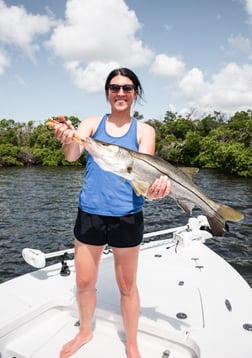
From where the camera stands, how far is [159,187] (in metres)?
2.98

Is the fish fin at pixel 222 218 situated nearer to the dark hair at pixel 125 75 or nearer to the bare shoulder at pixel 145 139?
the bare shoulder at pixel 145 139

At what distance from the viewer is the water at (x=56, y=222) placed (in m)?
11.2

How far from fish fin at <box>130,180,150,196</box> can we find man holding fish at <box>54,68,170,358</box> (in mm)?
45

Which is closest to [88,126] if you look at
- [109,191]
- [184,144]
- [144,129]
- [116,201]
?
[144,129]

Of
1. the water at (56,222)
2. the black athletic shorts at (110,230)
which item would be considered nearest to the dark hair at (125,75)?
the black athletic shorts at (110,230)

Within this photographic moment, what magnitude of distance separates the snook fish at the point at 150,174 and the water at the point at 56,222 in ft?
23.8

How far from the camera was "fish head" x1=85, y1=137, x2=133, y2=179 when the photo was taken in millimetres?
2896

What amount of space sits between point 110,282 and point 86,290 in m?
1.48

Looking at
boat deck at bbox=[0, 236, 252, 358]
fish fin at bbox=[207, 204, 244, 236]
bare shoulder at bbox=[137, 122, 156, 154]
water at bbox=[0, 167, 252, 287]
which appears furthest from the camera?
water at bbox=[0, 167, 252, 287]

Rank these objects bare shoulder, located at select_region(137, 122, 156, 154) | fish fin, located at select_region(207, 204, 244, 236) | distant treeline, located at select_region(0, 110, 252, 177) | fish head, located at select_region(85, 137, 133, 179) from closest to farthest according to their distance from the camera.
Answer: fish head, located at select_region(85, 137, 133, 179) → fish fin, located at select_region(207, 204, 244, 236) → bare shoulder, located at select_region(137, 122, 156, 154) → distant treeline, located at select_region(0, 110, 252, 177)

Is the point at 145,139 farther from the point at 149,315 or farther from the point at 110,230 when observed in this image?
the point at 149,315

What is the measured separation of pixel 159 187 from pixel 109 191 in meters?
0.49

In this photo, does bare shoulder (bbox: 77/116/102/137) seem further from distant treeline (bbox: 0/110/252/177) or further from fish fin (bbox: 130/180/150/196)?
distant treeline (bbox: 0/110/252/177)

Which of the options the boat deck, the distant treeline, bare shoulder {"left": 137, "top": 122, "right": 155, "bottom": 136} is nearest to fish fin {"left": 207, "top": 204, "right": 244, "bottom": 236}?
bare shoulder {"left": 137, "top": 122, "right": 155, "bottom": 136}
